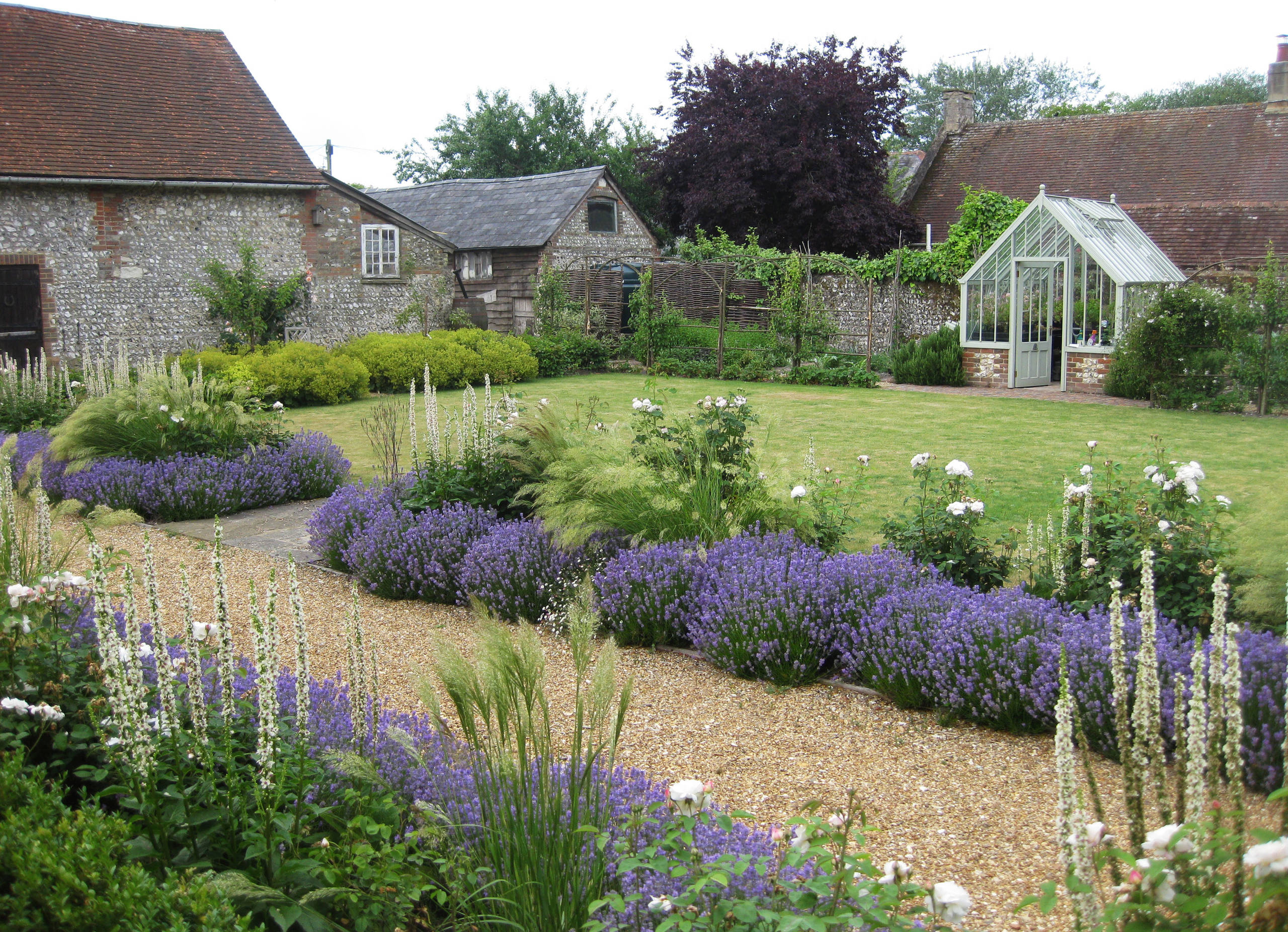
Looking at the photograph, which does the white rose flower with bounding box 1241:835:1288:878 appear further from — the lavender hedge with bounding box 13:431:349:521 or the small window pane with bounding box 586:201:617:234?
the small window pane with bounding box 586:201:617:234

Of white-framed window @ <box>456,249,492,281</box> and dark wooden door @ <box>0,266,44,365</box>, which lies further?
white-framed window @ <box>456,249,492,281</box>

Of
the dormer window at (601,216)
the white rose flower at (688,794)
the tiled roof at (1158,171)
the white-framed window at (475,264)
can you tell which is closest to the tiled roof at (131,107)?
the white-framed window at (475,264)

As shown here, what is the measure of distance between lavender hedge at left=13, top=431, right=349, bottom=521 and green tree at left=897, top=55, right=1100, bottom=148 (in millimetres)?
62915

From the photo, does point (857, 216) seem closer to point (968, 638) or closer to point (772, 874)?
point (968, 638)

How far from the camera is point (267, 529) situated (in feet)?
27.1

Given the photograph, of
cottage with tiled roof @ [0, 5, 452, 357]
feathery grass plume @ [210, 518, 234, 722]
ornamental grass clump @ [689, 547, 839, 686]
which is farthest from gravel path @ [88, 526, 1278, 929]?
cottage with tiled roof @ [0, 5, 452, 357]

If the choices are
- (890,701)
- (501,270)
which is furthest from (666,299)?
(890,701)

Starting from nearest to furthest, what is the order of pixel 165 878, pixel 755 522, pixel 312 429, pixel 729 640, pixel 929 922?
1. pixel 929 922
2. pixel 165 878
3. pixel 729 640
4. pixel 755 522
5. pixel 312 429

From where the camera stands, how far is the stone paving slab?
25.0 ft

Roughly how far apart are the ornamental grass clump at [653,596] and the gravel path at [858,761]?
12cm

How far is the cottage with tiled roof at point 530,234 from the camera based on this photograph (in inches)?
1075

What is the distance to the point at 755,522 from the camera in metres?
6.14

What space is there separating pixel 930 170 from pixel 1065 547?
27.9 metres

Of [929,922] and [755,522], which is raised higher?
[755,522]
